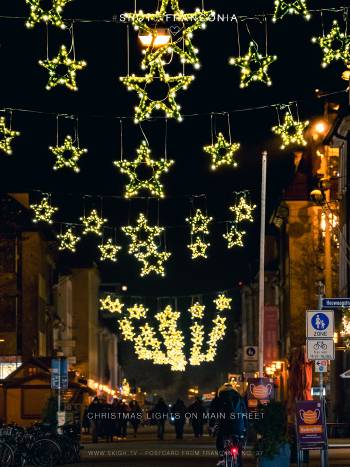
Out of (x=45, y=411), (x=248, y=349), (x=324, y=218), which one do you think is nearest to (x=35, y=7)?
(x=45, y=411)

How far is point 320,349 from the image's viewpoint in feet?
82.2

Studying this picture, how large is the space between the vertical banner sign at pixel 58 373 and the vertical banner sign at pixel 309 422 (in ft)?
42.9

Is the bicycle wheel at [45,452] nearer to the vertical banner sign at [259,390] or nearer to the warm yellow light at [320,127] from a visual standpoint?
the vertical banner sign at [259,390]

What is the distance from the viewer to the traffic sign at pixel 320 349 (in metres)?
25.0

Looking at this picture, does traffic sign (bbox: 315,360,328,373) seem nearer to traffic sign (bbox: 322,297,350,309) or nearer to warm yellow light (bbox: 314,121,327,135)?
traffic sign (bbox: 322,297,350,309)

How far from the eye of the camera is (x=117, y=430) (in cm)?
5453

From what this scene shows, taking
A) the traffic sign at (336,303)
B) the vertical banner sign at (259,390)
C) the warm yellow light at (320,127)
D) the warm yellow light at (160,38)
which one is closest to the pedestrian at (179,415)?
the vertical banner sign at (259,390)

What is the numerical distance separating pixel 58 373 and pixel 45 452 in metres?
8.31

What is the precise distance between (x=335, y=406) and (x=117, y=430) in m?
8.90

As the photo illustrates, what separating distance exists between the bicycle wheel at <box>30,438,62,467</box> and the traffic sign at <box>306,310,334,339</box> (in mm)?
8022

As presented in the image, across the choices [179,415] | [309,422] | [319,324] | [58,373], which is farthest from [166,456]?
[179,415]

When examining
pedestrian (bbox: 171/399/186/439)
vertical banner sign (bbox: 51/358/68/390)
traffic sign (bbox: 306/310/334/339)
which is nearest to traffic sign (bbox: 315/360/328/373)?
traffic sign (bbox: 306/310/334/339)

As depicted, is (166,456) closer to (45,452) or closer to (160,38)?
(45,452)

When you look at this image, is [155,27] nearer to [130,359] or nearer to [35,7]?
[35,7]
